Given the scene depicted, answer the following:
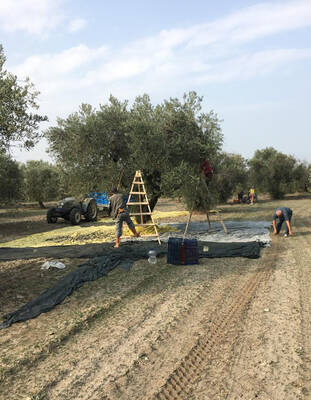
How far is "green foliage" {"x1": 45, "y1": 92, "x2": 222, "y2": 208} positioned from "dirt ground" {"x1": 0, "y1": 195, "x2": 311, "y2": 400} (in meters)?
6.16

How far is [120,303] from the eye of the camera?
5.83 metres

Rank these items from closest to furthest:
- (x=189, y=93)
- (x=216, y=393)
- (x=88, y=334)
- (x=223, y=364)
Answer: (x=216, y=393) → (x=223, y=364) → (x=88, y=334) → (x=189, y=93)

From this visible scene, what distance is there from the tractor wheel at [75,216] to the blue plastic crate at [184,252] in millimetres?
10178

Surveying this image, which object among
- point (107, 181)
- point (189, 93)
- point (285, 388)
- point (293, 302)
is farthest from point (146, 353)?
point (189, 93)

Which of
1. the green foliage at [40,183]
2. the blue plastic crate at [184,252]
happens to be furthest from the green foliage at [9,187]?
the blue plastic crate at [184,252]

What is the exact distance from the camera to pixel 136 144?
1255cm

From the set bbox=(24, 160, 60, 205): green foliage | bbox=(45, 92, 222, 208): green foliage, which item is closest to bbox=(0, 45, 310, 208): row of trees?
bbox=(45, 92, 222, 208): green foliage

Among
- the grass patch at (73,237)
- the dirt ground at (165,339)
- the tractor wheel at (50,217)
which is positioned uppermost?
the tractor wheel at (50,217)

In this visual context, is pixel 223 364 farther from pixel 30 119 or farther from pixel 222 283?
pixel 30 119

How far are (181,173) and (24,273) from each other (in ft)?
21.8

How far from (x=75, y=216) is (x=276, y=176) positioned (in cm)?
2812

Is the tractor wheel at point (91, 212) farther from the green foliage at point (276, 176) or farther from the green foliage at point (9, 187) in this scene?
the green foliage at point (276, 176)

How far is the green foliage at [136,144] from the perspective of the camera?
12.7m

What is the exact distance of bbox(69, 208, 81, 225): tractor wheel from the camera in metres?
17.8
